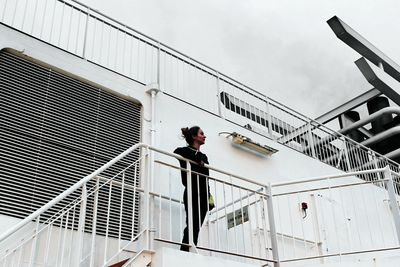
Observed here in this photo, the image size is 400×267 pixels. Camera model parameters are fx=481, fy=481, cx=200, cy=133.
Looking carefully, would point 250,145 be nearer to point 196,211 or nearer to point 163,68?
point 163,68

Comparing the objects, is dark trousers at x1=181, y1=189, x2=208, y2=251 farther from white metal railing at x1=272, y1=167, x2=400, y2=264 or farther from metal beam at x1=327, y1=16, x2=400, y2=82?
metal beam at x1=327, y1=16, x2=400, y2=82

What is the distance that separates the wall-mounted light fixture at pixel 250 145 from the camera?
24.2 ft

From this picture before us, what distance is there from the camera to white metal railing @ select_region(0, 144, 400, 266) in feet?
13.1

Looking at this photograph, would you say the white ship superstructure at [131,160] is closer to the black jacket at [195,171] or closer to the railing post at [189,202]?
the railing post at [189,202]

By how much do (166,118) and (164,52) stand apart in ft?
4.21

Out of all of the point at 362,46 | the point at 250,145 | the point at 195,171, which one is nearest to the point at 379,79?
the point at 362,46

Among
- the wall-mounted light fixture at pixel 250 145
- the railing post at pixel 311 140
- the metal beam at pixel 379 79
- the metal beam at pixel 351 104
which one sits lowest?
the wall-mounted light fixture at pixel 250 145

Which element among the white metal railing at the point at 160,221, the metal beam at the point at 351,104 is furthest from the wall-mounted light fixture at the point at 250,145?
the metal beam at the point at 351,104

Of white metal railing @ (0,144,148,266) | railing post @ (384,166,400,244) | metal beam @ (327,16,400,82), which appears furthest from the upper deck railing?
railing post @ (384,166,400,244)

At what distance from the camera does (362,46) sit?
10391 mm

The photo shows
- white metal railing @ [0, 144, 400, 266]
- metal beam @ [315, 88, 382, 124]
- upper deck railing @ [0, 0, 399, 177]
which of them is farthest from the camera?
metal beam @ [315, 88, 382, 124]

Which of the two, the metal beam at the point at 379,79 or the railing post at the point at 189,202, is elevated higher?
the metal beam at the point at 379,79

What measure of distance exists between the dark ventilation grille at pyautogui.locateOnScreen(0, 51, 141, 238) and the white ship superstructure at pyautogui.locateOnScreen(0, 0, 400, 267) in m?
0.01

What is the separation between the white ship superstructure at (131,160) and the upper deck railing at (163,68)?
20mm
